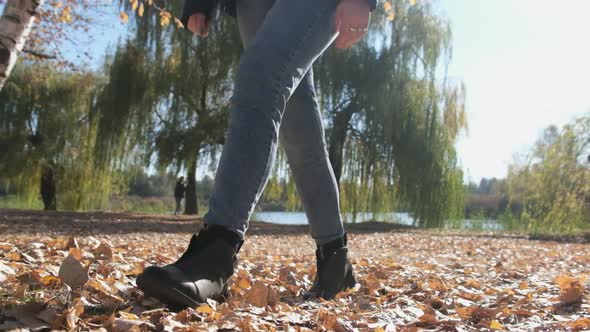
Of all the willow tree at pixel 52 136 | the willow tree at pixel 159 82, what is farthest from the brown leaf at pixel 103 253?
the willow tree at pixel 52 136

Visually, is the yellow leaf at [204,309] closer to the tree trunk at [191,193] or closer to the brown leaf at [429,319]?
the brown leaf at [429,319]

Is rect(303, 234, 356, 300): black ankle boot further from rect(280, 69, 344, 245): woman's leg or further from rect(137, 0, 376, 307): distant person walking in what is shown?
rect(137, 0, 376, 307): distant person walking

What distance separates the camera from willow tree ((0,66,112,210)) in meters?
13.7

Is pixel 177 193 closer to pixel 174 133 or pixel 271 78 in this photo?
pixel 174 133

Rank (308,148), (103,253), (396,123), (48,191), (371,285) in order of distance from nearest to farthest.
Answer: (308,148), (371,285), (103,253), (396,123), (48,191)

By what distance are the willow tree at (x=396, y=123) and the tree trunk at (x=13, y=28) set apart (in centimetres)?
1007

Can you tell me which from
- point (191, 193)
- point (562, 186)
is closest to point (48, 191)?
point (191, 193)

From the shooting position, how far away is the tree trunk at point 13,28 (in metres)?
2.38

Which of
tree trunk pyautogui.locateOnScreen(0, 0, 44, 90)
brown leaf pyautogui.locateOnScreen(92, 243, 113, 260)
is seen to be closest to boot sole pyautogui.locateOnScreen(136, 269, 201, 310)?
brown leaf pyautogui.locateOnScreen(92, 243, 113, 260)

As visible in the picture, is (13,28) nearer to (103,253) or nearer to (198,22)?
(103,253)

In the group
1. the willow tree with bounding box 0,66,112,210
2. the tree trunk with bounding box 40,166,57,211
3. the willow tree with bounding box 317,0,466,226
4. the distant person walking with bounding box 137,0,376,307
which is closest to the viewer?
the distant person walking with bounding box 137,0,376,307

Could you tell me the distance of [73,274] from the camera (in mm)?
1345

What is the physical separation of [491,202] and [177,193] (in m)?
11.1

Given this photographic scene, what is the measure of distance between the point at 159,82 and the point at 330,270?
11.6m
